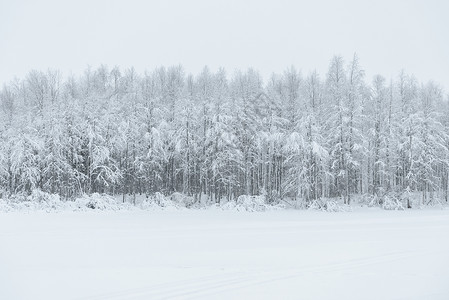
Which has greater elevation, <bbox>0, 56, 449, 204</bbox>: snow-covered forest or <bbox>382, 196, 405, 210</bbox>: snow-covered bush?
<bbox>0, 56, 449, 204</bbox>: snow-covered forest

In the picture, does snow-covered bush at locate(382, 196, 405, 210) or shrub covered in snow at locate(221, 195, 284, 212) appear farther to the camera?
snow-covered bush at locate(382, 196, 405, 210)

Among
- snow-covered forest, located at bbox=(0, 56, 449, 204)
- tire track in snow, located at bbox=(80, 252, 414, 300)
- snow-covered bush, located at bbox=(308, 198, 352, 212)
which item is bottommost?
snow-covered bush, located at bbox=(308, 198, 352, 212)

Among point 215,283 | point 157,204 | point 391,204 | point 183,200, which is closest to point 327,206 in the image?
point 391,204

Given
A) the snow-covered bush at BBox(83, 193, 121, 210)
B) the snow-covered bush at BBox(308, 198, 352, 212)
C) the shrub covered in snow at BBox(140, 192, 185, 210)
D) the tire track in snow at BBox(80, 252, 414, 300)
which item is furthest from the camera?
the snow-covered bush at BBox(308, 198, 352, 212)

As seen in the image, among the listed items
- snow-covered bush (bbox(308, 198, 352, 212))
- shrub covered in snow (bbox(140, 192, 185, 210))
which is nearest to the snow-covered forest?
snow-covered bush (bbox(308, 198, 352, 212))

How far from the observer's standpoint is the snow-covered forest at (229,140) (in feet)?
106

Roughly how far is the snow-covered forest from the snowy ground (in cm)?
1683

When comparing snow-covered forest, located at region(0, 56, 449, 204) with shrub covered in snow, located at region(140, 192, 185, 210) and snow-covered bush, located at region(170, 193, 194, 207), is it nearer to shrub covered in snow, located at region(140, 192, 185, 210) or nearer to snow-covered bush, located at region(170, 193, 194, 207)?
snow-covered bush, located at region(170, 193, 194, 207)

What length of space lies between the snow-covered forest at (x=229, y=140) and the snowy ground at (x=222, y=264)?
16829 mm

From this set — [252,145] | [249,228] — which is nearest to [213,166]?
[252,145]

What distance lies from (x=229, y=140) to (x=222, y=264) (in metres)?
Answer: 23.5

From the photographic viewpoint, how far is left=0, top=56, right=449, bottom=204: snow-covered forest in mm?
32188

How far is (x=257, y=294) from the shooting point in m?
7.28

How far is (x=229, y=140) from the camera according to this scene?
108 feet
